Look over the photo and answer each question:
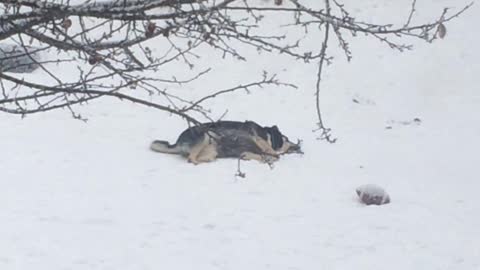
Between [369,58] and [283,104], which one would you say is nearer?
[283,104]

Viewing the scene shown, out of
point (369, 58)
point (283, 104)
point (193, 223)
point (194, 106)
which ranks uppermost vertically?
point (369, 58)

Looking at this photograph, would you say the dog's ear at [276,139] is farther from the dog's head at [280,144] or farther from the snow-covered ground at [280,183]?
the snow-covered ground at [280,183]

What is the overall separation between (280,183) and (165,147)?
1.38 metres

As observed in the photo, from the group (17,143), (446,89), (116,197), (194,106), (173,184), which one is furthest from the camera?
(446,89)

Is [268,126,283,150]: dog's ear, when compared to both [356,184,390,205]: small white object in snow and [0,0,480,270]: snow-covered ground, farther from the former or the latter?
[356,184,390,205]: small white object in snow

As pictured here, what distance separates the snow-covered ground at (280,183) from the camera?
21.2ft

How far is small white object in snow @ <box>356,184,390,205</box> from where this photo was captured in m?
7.69

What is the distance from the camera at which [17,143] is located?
30.3 feet

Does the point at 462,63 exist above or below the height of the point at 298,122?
above

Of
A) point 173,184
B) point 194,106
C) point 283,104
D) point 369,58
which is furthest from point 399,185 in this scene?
point 194,106

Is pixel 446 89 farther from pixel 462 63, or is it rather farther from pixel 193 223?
pixel 193 223

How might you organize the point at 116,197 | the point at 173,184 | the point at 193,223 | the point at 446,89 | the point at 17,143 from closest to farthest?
the point at 193,223
the point at 116,197
the point at 173,184
the point at 17,143
the point at 446,89

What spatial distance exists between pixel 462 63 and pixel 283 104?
8.86ft

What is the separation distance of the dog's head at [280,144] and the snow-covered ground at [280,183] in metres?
0.11
